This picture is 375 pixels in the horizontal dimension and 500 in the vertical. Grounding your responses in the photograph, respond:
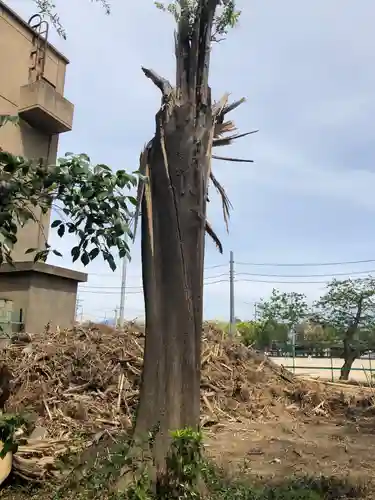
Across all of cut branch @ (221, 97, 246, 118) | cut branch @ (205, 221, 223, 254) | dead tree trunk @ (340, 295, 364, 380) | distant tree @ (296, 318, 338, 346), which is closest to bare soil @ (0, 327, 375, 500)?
cut branch @ (205, 221, 223, 254)

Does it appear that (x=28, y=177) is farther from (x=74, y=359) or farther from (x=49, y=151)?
(x=49, y=151)

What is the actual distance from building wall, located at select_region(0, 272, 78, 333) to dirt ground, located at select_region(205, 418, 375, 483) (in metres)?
3.71

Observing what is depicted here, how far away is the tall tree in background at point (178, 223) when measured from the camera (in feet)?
14.1

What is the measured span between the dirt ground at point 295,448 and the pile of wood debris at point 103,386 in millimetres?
573

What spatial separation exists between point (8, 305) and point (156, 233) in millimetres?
4583

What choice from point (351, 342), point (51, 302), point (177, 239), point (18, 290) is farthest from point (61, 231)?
point (351, 342)

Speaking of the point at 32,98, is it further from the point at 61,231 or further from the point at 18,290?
the point at 61,231

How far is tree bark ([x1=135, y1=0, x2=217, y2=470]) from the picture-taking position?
169 inches

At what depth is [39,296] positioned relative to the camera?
27.9 feet

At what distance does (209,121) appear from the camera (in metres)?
4.96

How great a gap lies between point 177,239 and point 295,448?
122 inches

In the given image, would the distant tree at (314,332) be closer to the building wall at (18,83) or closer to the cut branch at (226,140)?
the building wall at (18,83)

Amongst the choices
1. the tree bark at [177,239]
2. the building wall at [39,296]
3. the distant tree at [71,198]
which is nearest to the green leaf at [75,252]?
the distant tree at [71,198]

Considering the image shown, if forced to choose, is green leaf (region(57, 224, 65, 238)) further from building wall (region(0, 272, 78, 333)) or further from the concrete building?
the concrete building
